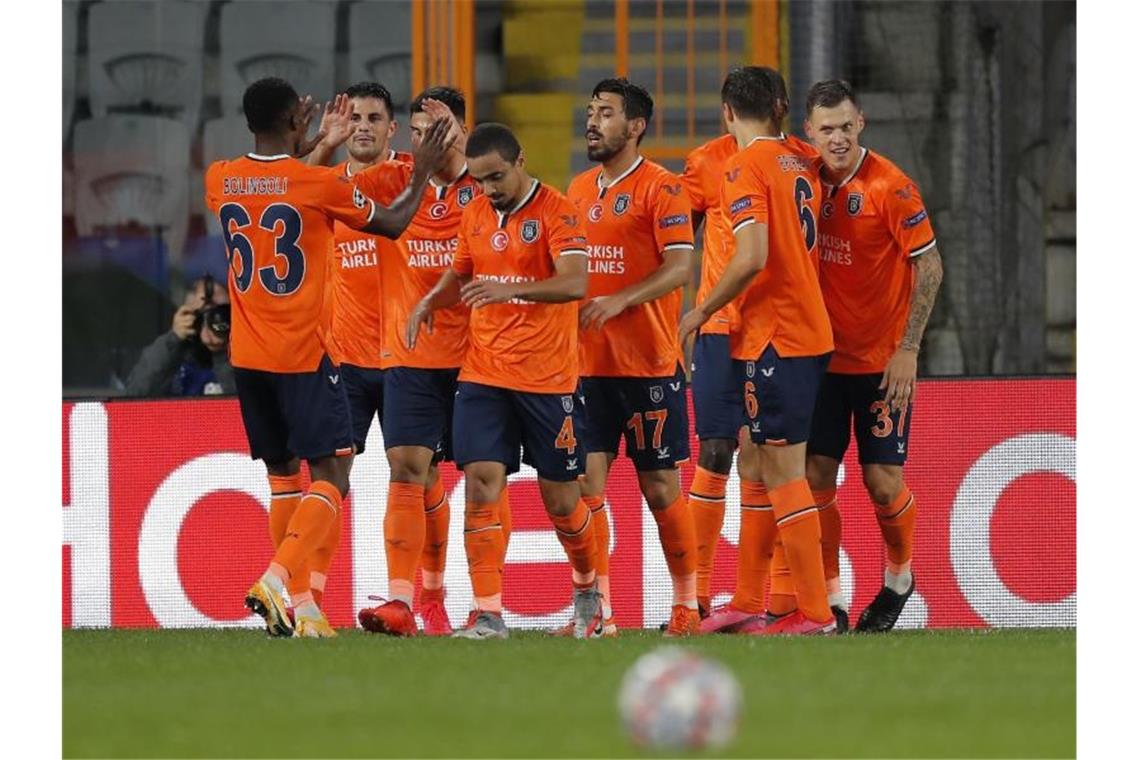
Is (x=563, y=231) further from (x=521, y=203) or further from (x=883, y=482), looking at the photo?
(x=883, y=482)

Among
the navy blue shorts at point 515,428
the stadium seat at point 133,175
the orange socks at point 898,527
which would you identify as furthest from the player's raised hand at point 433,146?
the stadium seat at point 133,175

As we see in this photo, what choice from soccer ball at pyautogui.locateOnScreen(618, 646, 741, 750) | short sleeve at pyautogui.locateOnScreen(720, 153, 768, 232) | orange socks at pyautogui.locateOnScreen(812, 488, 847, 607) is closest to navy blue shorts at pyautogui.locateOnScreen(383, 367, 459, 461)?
short sleeve at pyautogui.locateOnScreen(720, 153, 768, 232)

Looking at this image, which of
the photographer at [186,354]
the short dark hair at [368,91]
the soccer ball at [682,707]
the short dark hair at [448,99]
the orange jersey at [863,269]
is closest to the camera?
the soccer ball at [682,707]

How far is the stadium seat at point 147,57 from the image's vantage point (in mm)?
13133

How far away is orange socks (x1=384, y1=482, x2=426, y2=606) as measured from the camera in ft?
26.5

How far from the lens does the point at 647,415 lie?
7992 mm

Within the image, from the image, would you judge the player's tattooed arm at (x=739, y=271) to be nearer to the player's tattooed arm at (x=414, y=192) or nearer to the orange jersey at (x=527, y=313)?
the orange jersey at (x=527, y=313)

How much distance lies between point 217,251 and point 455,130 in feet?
16.3

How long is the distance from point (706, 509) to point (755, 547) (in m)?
0.31

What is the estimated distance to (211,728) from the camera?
5.55 metres

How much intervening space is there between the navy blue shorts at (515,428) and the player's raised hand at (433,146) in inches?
30.7

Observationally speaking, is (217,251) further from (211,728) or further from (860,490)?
(211,728)

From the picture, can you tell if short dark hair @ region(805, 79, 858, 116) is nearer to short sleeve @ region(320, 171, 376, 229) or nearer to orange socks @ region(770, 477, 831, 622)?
orange socks @ region(770, 477, 831, 622)

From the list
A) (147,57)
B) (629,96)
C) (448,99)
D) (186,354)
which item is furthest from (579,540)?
(147,57)
